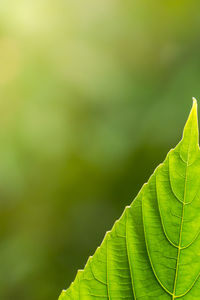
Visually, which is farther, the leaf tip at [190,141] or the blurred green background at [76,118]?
the blurred green background at [76,118]

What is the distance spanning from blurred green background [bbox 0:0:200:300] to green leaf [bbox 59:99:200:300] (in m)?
2.24

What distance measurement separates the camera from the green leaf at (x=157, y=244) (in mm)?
386

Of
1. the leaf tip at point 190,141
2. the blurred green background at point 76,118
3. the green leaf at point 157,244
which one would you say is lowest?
the green leaf at point 157,244

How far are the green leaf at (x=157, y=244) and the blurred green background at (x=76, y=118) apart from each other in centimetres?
224

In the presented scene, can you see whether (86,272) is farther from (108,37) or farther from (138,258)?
(108,37)

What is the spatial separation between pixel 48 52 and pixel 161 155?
38.9 inches

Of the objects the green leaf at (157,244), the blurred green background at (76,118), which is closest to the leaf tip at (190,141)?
the green leaf at (157,244)

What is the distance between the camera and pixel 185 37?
10.4 ft

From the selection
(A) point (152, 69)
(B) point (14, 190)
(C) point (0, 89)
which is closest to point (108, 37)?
(A) point (152, 69)

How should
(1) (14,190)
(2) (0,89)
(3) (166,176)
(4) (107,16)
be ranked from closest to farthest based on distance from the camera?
(3) (166,176)
(1) (14,190)
(2) (0,89)
(4) (107,16)

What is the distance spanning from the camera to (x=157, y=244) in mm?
399

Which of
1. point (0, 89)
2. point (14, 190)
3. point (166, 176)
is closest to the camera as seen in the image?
point (166, 176)

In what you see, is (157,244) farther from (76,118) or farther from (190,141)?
(76,118)

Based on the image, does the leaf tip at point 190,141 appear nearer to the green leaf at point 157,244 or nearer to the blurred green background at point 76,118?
the green leaf at point 157,244
